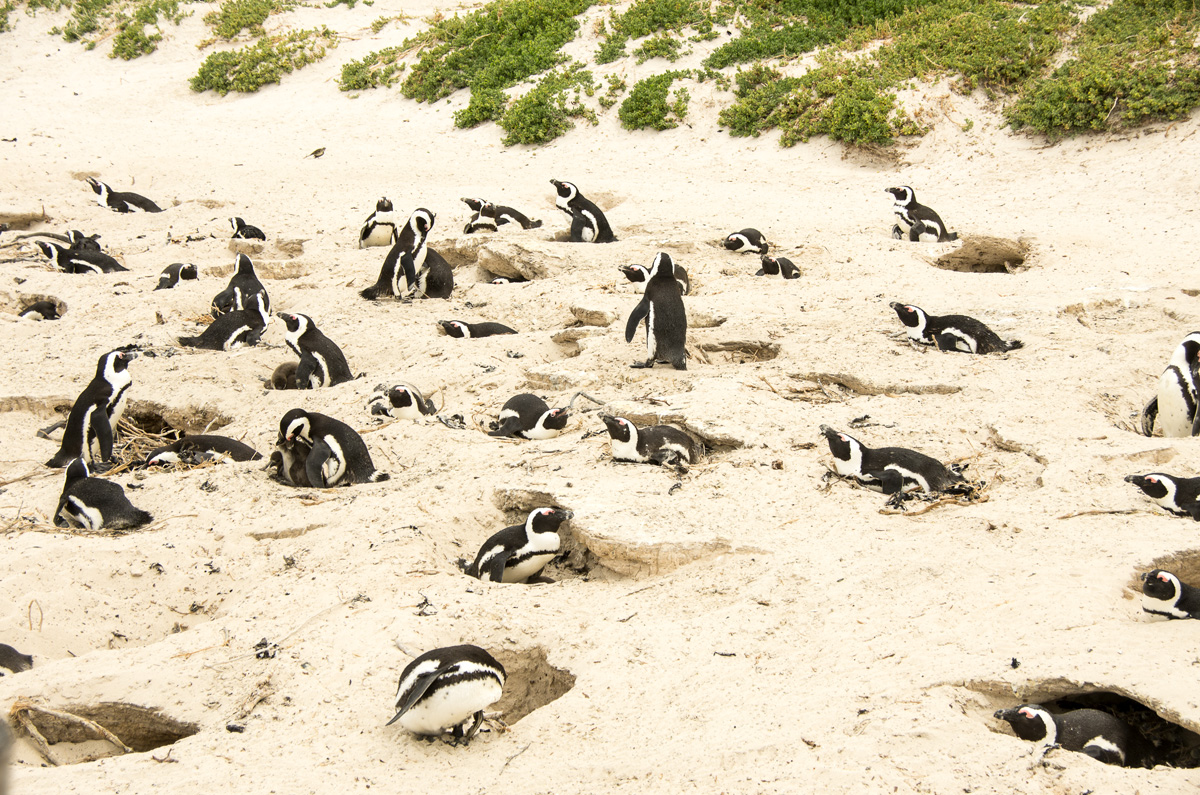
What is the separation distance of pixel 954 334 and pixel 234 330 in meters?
5.07

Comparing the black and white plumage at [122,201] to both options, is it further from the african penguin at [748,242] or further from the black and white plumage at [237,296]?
the african penguin at [748,242]

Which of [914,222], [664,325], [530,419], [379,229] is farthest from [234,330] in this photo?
[914,222]

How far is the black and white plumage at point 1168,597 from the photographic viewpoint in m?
2.98

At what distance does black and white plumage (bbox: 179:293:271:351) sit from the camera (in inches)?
264

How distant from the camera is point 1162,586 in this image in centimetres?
302

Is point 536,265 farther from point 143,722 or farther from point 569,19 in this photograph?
point 569,19

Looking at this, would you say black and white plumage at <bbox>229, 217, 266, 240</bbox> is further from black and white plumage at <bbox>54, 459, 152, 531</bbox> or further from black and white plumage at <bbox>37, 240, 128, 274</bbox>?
black and white plumage at <bbox>54, 459, 152, 531</bbox>

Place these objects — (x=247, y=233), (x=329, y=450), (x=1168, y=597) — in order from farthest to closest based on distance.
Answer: (x=247, y=233) < (x=329, y=450) < (x=1168, y=597)

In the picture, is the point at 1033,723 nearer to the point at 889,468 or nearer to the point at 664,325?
the point at 889,468

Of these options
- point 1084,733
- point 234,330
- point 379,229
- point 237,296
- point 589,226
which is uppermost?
A: point 379,229

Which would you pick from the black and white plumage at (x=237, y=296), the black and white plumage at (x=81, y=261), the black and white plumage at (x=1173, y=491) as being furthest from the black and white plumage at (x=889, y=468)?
the black and white plumage at (x=81, y=261)

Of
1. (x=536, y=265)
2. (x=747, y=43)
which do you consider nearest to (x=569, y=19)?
(x=747, y=43)

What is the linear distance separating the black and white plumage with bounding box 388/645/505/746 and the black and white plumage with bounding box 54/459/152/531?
6.92ft

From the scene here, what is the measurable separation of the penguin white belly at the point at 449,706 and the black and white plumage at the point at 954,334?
160 inches
